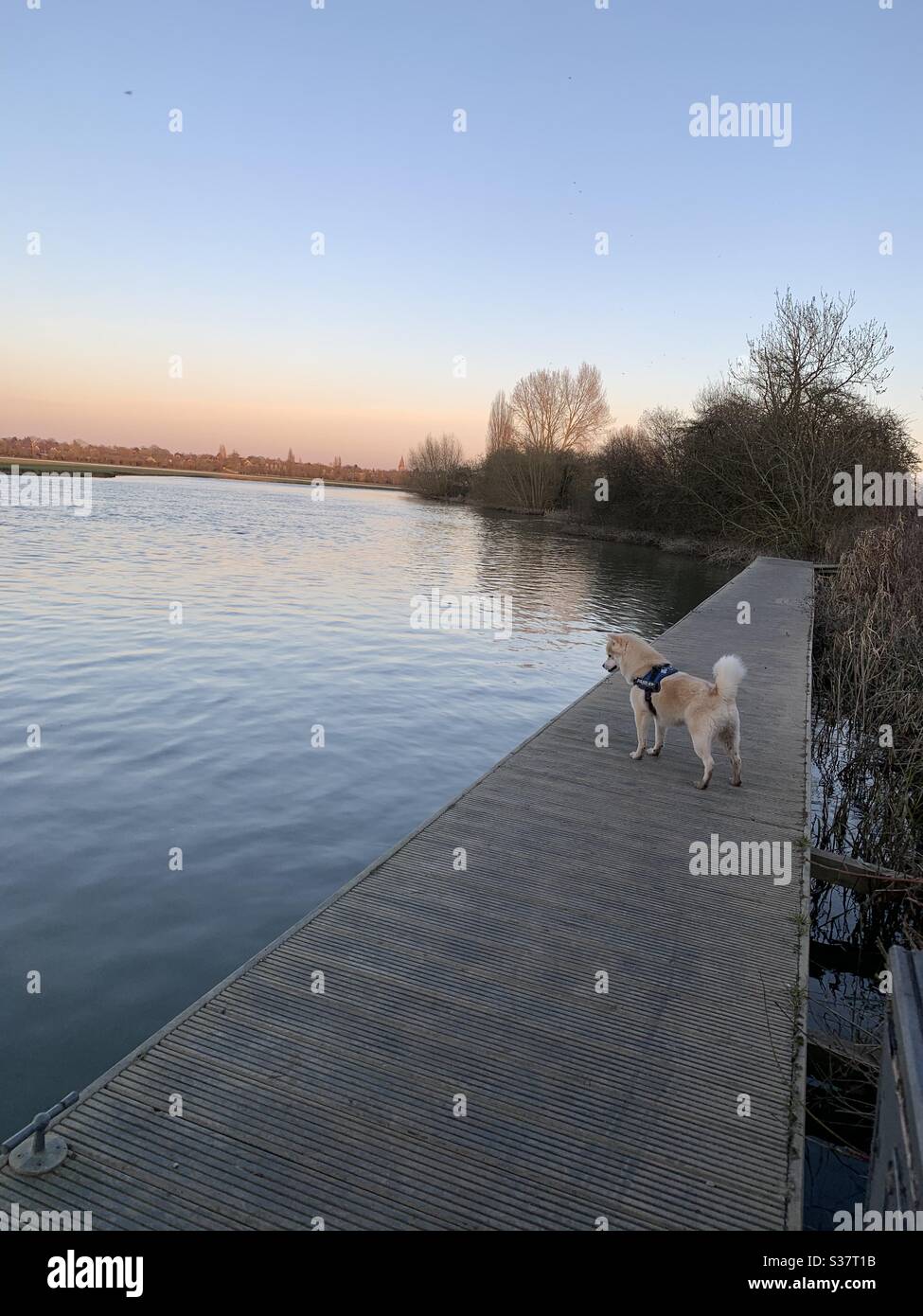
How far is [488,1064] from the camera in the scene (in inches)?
134

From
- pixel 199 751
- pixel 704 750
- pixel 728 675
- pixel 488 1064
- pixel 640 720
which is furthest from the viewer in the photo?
pixel 199 751

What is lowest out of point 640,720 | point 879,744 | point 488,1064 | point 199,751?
point 488,1064

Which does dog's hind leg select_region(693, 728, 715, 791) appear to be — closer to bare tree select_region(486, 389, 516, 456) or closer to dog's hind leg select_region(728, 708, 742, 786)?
dog's hind leg select_region(728, 708, 742, 786)

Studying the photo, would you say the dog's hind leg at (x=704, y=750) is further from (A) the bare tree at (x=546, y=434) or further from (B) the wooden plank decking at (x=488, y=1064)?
(A) the bare tree at (x=546, y=434)

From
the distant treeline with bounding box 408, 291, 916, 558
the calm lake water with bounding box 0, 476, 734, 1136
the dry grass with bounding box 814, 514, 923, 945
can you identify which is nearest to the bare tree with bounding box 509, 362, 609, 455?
the distant treeline with bounding box 408, 291, 916, 558

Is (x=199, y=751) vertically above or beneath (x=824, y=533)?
beneath

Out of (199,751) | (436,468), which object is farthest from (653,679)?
(436,468)

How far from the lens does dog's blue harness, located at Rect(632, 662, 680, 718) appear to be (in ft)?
22.0

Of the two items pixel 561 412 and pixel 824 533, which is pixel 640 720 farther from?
pixel 561 412

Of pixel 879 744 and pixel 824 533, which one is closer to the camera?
pixel 879 744

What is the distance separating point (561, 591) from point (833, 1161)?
20.3 meters

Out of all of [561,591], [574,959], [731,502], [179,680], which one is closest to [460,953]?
[574,959]

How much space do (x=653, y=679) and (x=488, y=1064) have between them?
3934 millimetres

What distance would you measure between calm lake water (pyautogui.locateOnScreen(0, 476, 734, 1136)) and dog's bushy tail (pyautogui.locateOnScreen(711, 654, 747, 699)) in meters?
3.05
